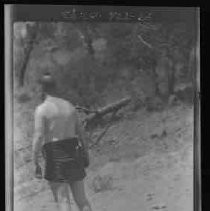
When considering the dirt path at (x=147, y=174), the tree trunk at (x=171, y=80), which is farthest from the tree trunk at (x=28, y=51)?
the tree trunk at (x=171, y=80)

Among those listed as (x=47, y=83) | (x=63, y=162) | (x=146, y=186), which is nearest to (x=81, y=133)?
(x=63, y=162)

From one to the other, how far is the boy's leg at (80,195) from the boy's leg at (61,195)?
→ 30mm

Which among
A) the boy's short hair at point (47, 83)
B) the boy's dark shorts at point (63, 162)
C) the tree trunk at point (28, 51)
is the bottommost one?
the boy's dark shorts at point (63, 162)

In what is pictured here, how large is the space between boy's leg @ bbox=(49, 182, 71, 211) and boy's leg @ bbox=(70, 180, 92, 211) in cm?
3

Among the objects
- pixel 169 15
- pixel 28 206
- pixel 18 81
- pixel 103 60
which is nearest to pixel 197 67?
pixel 169 15

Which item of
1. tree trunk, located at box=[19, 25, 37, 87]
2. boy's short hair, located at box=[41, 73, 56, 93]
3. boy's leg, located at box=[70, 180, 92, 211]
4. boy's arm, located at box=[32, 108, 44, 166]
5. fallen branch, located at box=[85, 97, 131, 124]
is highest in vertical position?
tree trunk, located at box=[19, 25, 37, 87]

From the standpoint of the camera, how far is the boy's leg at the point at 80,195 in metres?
2.01

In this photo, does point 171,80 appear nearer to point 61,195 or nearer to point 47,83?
point 47,83

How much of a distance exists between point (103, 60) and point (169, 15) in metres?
0.34

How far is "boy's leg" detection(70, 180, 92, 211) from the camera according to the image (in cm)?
201

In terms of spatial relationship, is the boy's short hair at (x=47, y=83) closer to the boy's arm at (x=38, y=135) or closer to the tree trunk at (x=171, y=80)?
the boy's arm at (x=38, y=135)

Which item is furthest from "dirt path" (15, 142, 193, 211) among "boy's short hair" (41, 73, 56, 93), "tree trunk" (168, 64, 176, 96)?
"boy's short hair" (41, 73, 56, 93)

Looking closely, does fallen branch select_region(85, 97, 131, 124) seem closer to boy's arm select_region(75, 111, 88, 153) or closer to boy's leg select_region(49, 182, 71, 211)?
boy's arm select_region(75, 111, 88, 153)

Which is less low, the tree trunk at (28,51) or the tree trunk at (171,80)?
the tree trunk at (28,51)
